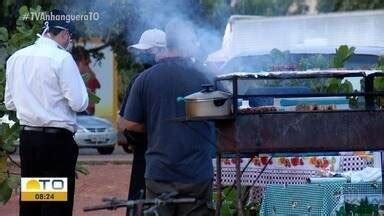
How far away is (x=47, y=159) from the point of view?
6871mm

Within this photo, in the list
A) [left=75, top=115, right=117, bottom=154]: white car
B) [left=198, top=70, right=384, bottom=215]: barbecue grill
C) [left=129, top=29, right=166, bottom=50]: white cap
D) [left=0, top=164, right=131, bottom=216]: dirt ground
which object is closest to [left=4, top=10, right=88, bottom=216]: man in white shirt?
[left=129, top=29, right=166, bottom=50]: white cap

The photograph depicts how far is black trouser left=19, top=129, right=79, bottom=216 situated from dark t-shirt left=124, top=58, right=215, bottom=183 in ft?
2.09

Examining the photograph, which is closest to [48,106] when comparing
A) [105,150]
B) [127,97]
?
[127,97]

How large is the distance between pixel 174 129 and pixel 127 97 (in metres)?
0.83

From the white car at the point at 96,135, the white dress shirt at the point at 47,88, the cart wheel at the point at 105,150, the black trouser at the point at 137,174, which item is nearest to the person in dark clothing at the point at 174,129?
the white dress shirt at the point at 47,88

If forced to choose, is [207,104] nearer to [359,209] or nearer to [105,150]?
[359,209]

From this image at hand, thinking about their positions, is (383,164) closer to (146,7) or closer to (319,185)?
(319,185)

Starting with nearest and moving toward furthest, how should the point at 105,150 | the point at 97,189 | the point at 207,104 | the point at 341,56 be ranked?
the point at 207,104
the point at 341,56
the point at 97,189
the point at 105,150

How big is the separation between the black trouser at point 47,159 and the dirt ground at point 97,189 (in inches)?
142

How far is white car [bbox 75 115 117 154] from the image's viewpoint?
25906mm

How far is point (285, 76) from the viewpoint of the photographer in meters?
6.40

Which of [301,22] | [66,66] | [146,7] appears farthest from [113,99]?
[66,66]

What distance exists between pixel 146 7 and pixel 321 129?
10.8 ft

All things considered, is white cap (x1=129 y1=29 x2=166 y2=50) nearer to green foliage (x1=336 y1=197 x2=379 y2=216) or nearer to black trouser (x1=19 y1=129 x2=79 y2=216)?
black trouser (x1=19 y1=129 x2=79 y2=216)
